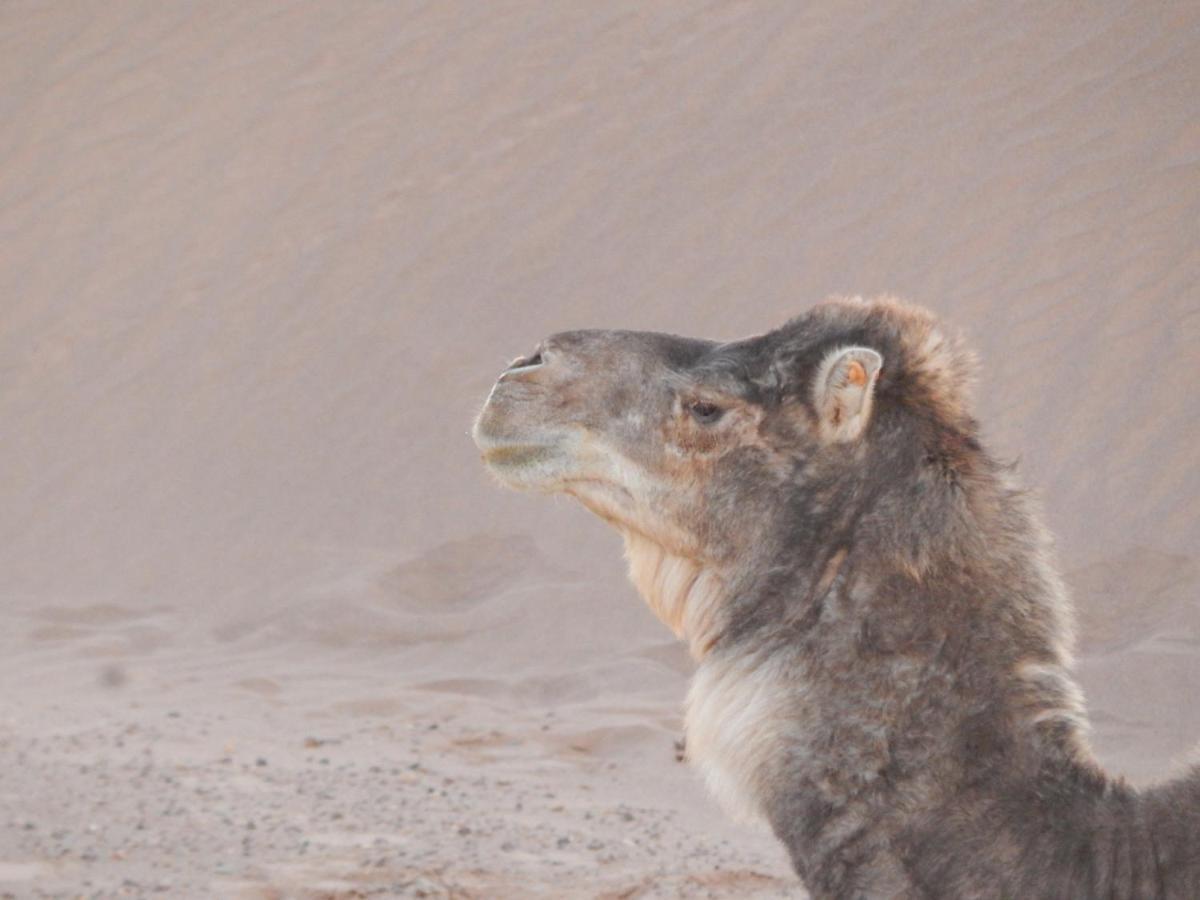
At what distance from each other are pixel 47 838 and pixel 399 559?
18.3 feet

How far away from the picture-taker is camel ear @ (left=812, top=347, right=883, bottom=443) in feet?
10.8

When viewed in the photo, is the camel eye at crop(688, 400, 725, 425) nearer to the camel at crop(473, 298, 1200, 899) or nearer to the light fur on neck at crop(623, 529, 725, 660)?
the camel at crop(473, 298, 1200, 899)

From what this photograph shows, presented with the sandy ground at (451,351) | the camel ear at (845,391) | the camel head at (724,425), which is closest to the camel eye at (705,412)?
the camel head at (724,425)

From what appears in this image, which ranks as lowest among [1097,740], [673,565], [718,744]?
[1097,740]

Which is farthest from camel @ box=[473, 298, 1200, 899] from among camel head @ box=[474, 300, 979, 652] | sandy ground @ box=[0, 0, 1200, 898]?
sandy ground @ box=[0, 0, 1200, 898]

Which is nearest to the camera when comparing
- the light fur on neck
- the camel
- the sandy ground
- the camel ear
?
the camel

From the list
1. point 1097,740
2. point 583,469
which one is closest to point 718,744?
point 583,469

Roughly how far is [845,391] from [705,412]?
1.12ft

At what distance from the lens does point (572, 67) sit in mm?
16203

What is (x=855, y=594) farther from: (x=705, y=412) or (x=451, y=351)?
(x=451, y=351)

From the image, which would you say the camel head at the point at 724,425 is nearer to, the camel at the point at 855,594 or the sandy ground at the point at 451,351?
the camel at the point at 855,594

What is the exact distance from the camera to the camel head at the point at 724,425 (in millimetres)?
3377

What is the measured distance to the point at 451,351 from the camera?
13930mm

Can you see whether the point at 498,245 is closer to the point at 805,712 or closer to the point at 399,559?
the point at 399,559
